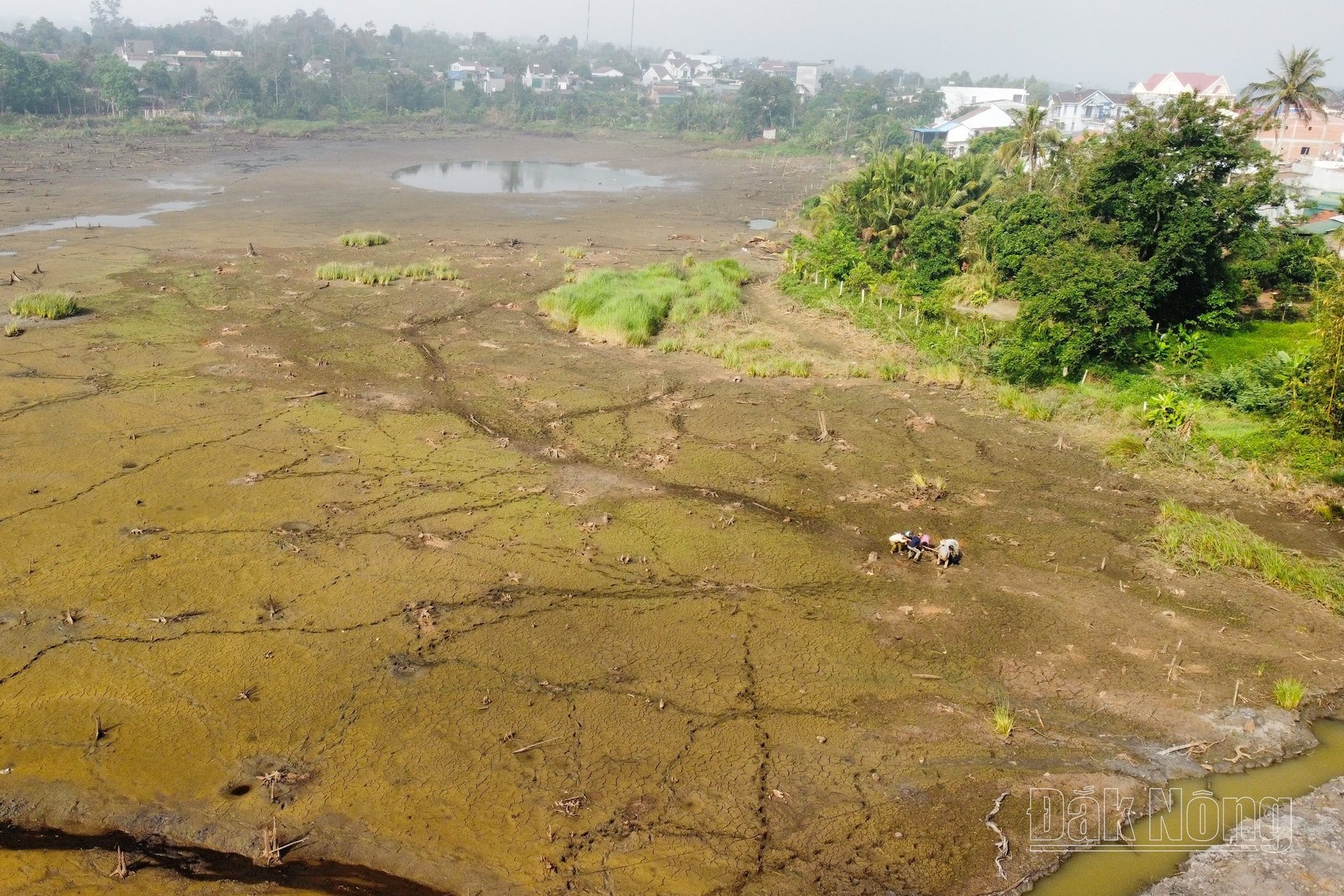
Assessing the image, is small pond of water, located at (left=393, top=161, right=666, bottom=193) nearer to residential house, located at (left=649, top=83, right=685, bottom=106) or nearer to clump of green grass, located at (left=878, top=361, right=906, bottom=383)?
clump of green grass, located at (left=878, top=361, right=906, bottom=383)

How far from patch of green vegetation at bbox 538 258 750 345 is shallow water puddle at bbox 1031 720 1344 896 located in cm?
1605

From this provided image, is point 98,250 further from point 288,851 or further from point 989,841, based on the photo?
point 989,841

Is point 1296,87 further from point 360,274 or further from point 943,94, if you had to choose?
point 943,94

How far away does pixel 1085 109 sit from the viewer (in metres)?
77.1

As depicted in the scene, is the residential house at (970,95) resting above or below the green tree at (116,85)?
above

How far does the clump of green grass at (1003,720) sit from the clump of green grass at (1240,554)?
489 cm

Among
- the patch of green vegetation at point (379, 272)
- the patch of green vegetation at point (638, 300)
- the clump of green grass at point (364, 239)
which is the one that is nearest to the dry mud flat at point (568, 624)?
the patch of green vegetation at point (638, 300)

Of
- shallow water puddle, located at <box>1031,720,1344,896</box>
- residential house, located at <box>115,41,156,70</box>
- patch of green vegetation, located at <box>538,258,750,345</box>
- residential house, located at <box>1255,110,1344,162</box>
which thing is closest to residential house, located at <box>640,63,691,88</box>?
residential house, located at <box>115,41,156,70</box>

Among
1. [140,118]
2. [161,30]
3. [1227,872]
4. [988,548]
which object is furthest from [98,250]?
[161,30]

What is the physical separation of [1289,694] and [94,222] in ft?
131

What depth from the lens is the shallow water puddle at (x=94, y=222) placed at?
3219cm

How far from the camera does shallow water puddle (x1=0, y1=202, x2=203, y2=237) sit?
3219 centimetres

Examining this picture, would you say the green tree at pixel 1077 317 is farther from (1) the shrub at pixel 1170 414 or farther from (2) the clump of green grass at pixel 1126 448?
(2) the clump of green grass at pixel 1126 448

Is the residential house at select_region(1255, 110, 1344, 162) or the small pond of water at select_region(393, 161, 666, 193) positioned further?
the residential house at select_region(1255, 110, 1344, 162)
